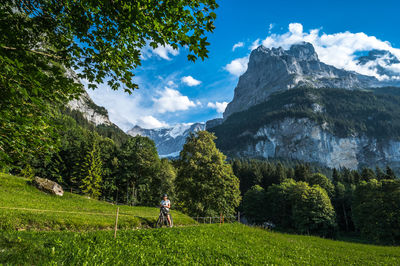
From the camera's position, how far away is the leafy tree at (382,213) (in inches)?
1677

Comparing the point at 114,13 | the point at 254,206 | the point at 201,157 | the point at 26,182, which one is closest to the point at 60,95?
the point at 114,13

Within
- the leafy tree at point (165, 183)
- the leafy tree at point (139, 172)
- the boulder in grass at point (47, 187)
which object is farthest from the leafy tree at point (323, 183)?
the boulder in grass at point (47, 187)

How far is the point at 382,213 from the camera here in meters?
43.8

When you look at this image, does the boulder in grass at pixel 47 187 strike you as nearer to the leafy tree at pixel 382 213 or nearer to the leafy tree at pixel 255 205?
the leafy tree at pixel 382 213

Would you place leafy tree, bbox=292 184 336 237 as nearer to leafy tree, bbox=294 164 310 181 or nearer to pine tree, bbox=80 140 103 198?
leafy tree, bbox=294 164 310 181

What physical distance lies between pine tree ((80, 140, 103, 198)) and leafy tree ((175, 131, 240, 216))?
25466 millimetres

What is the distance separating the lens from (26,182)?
86.1 ft

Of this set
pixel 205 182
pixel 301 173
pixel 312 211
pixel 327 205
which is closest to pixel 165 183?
pixel 205 182

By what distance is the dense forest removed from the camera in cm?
4403

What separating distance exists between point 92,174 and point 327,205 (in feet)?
194

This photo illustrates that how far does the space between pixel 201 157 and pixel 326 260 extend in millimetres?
19209

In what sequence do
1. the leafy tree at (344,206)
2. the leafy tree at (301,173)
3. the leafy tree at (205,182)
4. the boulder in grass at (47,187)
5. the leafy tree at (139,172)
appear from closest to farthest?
the boulder in grass at (47,187), the leafy tree at (205,182), the leafy tree at (139,172), the leafy tree at (344,206), the leafy tree at (301,173)

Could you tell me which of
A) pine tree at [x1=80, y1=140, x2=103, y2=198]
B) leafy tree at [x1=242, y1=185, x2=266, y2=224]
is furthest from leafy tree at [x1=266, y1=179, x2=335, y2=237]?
pine tree at [x1=80, y1=140, x2=103, y2=198]

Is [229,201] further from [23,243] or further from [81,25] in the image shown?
[81,25]
